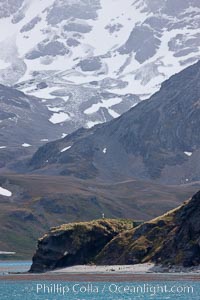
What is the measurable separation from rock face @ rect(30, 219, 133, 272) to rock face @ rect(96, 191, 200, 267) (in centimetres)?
373

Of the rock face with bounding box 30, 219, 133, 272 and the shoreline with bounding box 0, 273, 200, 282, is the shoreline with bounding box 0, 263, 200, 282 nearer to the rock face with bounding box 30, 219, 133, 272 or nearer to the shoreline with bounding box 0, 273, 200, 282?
the shoreline with bounding box 0, 273, 200, 282

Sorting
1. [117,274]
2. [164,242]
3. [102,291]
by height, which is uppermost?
[164,242]

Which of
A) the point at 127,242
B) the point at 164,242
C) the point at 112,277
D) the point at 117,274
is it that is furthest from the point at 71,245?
the point at 112,277

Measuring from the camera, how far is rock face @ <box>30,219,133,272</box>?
571 ft

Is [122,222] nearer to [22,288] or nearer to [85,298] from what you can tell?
[22,288]

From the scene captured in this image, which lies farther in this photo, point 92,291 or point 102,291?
point 92,291

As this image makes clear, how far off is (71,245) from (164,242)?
21876 mm

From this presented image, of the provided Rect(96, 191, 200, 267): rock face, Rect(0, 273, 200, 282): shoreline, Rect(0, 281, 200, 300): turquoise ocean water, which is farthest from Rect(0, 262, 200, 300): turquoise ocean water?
A: Rect(96, 191, 200, 267): rock face

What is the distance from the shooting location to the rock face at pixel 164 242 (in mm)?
153750

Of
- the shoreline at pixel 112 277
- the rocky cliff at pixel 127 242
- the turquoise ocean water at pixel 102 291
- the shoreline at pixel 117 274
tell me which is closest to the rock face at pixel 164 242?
the rocky cliff at pixel 127 242

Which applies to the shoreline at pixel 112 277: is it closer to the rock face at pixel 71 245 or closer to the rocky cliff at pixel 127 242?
the rocky cliff at pixel 127 242

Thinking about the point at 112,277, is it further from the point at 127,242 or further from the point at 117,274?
the point at 127,242

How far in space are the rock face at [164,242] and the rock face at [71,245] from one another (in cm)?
373

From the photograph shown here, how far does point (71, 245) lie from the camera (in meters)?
174
